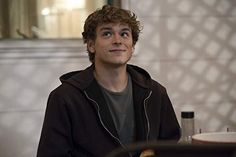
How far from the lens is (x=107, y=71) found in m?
1.43

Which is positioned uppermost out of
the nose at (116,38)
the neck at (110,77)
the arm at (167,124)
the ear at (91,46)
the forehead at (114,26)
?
the forehead at (114,26)

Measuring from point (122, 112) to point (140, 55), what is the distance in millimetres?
605

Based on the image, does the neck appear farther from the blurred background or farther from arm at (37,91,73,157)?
the blurred background

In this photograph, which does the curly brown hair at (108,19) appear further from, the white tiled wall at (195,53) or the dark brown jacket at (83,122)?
the white tiled wall at (195,53)

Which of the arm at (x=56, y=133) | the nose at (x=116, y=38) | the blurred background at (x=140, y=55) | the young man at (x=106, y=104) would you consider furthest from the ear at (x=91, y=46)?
the blurred background at (x=140, y=55)

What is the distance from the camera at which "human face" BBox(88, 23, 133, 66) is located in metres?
1.38

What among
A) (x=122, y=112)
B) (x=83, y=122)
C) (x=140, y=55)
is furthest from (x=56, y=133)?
(x=140, y=55)

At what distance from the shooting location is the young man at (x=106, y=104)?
1313mm

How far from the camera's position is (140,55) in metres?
1.96

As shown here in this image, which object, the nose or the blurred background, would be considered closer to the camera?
the nose

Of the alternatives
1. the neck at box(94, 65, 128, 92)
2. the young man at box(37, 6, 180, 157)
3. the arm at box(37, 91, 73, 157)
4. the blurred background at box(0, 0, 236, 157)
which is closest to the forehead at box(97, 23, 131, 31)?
the young man at box(37, 6, 180, 157)

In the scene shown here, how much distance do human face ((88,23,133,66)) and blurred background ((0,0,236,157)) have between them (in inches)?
19.2

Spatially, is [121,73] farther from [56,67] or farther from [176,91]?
[176,91]

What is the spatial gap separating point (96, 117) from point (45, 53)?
0.61 meters
